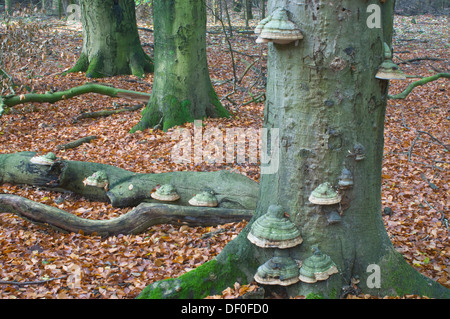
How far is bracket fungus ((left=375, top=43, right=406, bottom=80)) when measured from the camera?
10.6ft

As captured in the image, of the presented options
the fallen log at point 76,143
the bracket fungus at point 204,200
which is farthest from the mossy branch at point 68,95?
the bracket fungus at point 204,200

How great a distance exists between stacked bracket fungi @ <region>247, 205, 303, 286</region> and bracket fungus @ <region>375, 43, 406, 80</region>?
1405mm

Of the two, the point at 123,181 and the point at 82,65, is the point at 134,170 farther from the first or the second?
the point at 82,65

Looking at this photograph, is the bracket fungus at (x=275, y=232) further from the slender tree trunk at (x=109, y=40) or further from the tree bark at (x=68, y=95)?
the slender tree trunk at (x=109, y=40)

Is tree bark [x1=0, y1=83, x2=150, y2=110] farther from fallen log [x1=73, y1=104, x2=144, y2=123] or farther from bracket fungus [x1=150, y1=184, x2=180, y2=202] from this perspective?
bracket fungus [x1=150, y1=184, x2=180, y2=202]

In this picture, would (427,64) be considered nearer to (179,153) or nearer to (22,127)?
(179,153)

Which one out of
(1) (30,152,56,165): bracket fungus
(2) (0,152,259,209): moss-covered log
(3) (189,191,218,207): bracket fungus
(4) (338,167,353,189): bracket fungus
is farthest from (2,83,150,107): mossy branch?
(4) (338,167,353,189): bracket fungus

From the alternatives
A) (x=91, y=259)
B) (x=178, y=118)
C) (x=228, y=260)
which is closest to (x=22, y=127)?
(x=178, y=118)

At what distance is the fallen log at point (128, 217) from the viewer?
5.33 m

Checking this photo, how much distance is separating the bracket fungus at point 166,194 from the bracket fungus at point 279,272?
2398 millimetres

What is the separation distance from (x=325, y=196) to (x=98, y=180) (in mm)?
3907

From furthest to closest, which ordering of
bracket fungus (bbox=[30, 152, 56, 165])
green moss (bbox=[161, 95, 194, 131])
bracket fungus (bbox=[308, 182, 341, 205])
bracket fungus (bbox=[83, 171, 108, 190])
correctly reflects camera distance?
1. green moss (bbox=[161, 95, 194, 131])
2. bracket fungus (bbox=[30, 152, 56, 165])
3. bracket fungus (bbox=[83, 171, 108, 190])
4. bracket fungus (bbox=[308, 182, 341, 205])

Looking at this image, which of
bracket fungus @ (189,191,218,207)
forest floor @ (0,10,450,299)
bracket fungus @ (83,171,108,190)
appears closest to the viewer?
forest floor @ (0,10,450,299)
